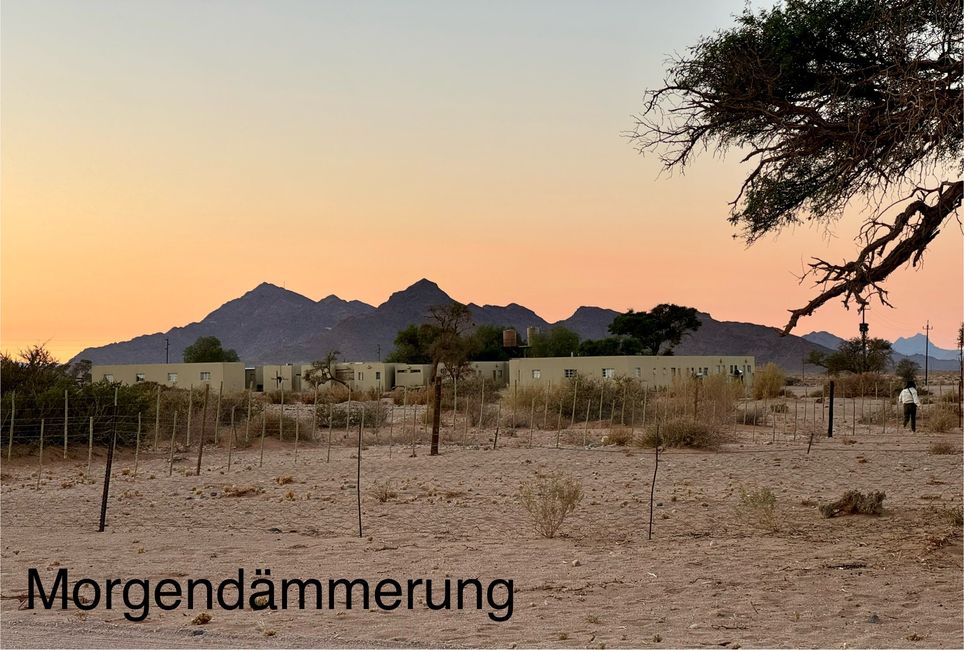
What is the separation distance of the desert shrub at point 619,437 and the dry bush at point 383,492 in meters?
7.98

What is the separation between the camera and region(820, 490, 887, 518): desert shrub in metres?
12.9

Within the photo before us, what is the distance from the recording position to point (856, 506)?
13.0 m

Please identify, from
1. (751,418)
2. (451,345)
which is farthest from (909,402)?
(451,345)

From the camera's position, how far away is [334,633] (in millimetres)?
7754

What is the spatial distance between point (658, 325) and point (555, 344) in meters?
9.30

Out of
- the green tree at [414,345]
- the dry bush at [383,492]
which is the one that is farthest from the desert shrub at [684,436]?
the green tree at [414,345]

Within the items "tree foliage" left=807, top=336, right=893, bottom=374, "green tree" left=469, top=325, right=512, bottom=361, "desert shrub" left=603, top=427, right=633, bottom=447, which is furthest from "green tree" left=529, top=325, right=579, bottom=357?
"desert shrub" left=603, top=427, right=633, bottom=447

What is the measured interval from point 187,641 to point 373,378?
54.9 metres

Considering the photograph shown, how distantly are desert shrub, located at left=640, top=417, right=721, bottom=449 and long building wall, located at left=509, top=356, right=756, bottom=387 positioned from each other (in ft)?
69.4

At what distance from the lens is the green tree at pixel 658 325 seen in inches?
3027

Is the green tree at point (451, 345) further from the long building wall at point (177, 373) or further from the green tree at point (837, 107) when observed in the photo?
the green tree at point (837, 107)

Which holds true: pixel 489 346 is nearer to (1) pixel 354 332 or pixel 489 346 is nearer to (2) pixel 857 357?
(2) pixel 857 357

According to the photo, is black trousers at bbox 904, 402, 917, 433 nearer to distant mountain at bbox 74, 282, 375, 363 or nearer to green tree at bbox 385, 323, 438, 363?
green tree at bbox 385, 323, 438, 363

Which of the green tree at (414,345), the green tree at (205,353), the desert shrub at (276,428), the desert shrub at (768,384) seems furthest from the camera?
the green tree at (205,353)
